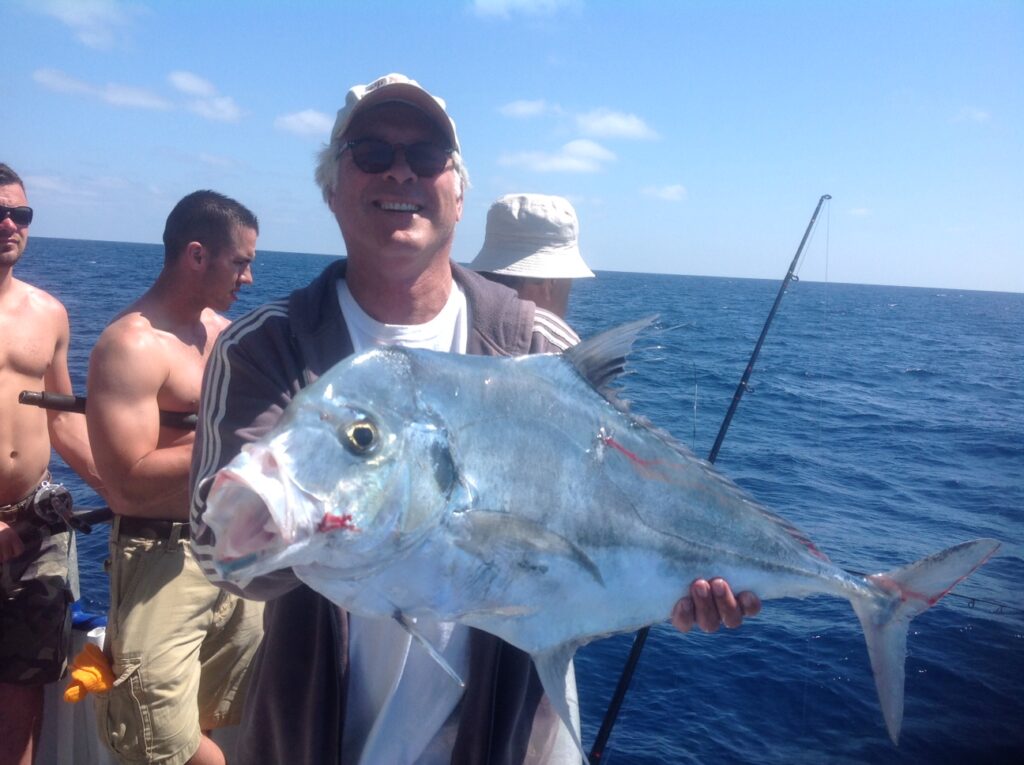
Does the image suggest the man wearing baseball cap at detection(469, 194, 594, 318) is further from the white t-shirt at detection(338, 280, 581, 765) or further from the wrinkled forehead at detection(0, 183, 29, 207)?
the wrinkled forehead at detection(0, 183, 29, 207)

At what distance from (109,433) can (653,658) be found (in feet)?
16.3

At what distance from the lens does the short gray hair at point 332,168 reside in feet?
7.28

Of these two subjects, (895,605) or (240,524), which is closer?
(240,524)

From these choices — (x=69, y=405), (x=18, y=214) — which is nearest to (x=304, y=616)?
(x=69, y=405)

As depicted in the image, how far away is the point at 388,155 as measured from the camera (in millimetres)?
2115

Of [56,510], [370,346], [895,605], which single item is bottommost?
[56,510]

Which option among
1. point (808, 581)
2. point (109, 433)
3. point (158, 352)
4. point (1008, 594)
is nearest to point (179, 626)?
point (109, 433)

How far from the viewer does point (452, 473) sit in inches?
58.7

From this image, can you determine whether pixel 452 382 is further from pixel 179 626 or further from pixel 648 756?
pixel 648 756

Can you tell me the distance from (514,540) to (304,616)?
81cm

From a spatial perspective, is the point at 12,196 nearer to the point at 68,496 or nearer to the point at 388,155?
the point at 68,496

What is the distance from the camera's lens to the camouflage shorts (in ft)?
11.3

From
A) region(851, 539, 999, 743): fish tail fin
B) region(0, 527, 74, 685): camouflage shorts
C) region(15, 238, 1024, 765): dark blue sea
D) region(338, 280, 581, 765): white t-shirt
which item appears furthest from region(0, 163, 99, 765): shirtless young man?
region(851, 539, 999, 743): fish tail fin

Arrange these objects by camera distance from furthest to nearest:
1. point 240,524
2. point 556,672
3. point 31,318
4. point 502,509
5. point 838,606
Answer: point 838,606 → point 31,318 → point 556,672 → point 502,509 → point 240,524
